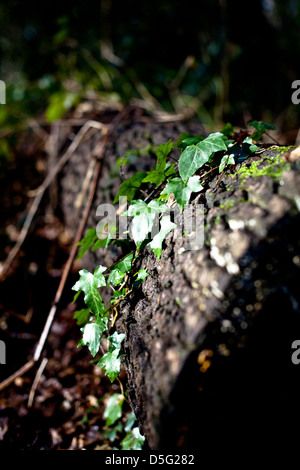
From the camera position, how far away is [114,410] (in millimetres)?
1594

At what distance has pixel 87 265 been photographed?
188cm

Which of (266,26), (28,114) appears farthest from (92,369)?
(266,26)

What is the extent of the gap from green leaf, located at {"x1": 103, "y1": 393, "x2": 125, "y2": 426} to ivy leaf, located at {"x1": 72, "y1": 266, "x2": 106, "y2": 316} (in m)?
0.77

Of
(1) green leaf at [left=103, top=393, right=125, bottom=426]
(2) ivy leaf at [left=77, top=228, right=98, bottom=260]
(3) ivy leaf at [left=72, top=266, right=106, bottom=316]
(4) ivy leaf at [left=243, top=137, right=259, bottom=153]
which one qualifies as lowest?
(1) green leaf at [left=103, top=393, right=125, bottom=426]

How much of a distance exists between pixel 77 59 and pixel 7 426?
16.8 ft

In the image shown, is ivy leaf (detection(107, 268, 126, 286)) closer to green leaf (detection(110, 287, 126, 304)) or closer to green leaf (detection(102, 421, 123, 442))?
green leaf (detection(110, 287, 126, 304))

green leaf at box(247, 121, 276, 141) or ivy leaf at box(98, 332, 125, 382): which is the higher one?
green leaf at box(247, 121, 276, 141)

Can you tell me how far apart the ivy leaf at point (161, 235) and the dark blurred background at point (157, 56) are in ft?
9.71

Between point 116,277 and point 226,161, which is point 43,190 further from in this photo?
point 226,161

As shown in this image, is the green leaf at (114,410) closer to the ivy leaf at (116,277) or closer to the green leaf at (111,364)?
the green leaf at (111,364)

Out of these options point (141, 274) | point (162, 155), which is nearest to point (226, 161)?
point (162, 155)

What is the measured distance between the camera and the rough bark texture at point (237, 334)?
81cm

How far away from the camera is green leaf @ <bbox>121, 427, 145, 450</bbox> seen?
134cm

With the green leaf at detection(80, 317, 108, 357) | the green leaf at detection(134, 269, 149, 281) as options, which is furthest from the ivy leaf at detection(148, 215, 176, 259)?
the green leaf at detection(80, 317, 108, 357)
